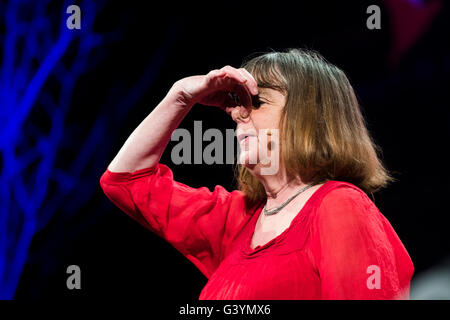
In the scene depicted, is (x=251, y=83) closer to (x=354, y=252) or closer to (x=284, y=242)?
(x=284, y=242)

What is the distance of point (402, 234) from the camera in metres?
2.33

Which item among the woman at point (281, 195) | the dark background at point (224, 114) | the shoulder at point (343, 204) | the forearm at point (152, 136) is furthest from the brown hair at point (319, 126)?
the dark background at point (224, 114)

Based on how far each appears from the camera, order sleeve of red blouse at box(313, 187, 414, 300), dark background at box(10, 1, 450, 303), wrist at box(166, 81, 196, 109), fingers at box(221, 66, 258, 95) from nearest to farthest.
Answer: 1. sleeve of red blouse at box(313, 187, 414, 300)
2. fingers at box(221, 66, 258, 95)
3. wrist at box(166, 81, 196, 109)
4. dark background at box(10, 1, 450, 303)

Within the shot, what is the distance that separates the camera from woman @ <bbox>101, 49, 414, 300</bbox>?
1.08 metres

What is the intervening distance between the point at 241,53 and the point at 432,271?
1249 mm

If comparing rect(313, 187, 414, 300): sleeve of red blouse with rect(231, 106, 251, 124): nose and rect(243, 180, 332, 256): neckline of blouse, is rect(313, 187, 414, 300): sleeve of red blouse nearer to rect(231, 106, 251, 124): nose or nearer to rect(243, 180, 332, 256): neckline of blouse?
rect(243, 180, 332, 256): neckline of blouse

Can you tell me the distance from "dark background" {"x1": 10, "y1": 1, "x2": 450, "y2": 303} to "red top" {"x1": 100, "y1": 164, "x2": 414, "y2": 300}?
3.29 ft

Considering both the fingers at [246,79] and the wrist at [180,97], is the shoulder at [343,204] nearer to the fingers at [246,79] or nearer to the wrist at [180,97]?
the fingers at [246,79]

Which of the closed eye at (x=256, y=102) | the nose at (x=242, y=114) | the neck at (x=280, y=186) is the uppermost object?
the closed eye at (x=256, y=102)

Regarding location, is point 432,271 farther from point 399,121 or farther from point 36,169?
point 36,169

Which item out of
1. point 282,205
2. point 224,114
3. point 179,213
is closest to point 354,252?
point 282,205

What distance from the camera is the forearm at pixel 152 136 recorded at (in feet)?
4.90

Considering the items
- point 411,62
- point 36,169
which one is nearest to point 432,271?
point 411,62

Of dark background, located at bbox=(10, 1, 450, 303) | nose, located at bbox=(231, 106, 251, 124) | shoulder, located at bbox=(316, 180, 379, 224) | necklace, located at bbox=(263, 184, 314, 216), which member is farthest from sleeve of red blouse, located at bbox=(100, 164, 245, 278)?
dark background, located at bbox=(10, 1, 450, 303)
